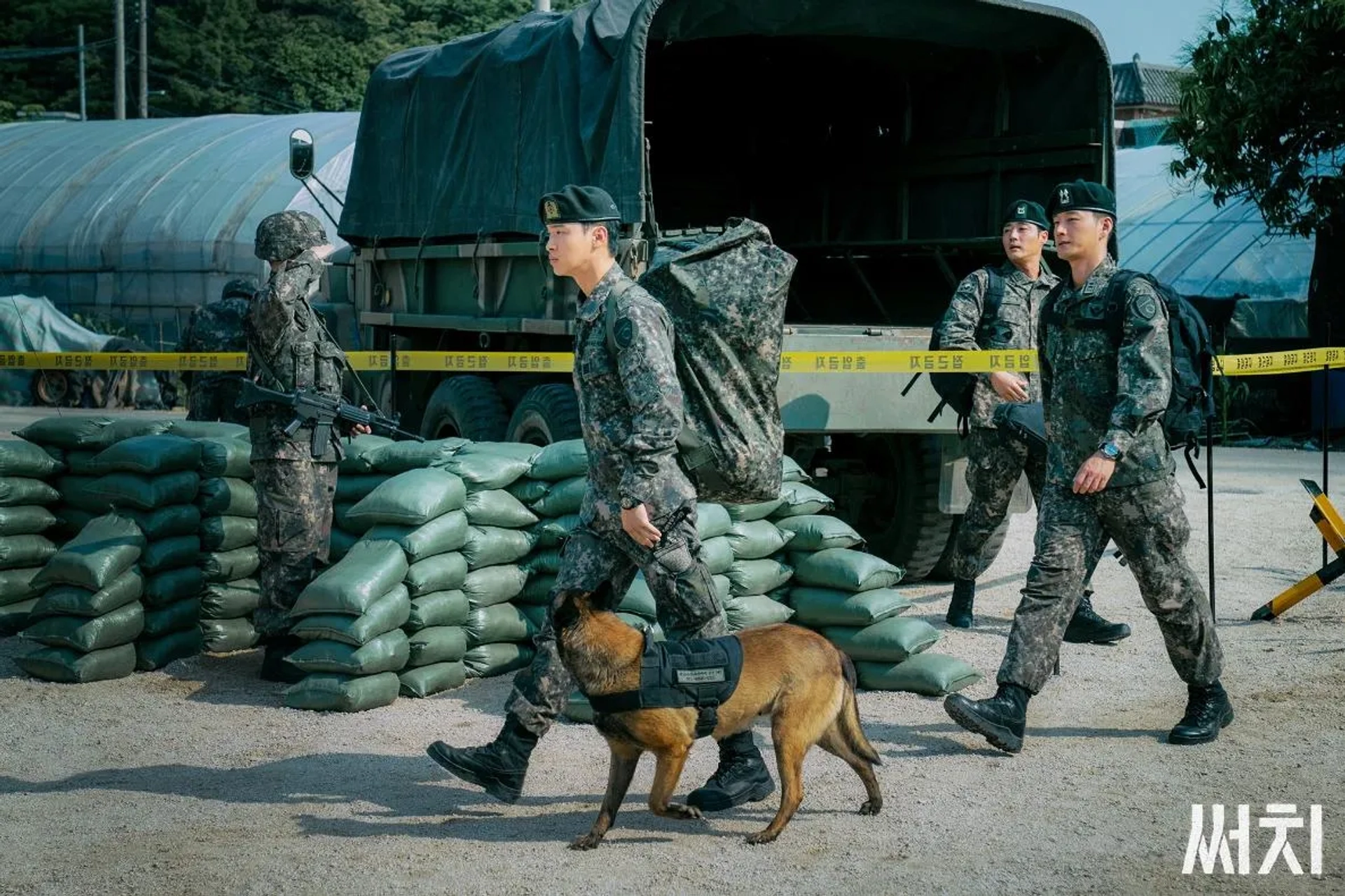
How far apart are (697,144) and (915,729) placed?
6.68m

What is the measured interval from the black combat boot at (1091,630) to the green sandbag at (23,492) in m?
4.77

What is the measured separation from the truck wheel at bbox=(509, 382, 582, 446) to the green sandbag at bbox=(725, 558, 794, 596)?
1.92m

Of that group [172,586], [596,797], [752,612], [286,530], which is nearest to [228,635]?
[172,586]

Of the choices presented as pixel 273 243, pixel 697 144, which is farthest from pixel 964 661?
pixel 697 144

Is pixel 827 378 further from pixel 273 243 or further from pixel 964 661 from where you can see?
pixel 273 243

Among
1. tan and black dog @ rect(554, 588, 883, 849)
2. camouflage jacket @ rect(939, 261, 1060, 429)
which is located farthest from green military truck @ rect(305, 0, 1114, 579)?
tan and black dog @ rect(554, 588, 883, 849)

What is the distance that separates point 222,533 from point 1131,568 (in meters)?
3.92

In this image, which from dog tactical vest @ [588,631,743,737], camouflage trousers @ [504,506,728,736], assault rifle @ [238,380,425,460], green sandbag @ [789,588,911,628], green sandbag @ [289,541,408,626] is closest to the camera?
dog tactical vest @ [588,631,743,737]

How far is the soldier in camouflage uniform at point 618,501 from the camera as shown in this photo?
4625 millimetres

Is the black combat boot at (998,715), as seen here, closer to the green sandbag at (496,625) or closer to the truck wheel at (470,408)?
the green sandbag at (496,625)

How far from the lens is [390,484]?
6668mm

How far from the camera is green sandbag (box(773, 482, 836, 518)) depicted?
279 inches

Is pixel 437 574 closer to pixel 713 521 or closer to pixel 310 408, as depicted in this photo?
pixel 310 408

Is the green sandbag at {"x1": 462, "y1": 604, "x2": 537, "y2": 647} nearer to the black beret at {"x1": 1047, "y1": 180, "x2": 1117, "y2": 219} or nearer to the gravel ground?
the gravel ground
